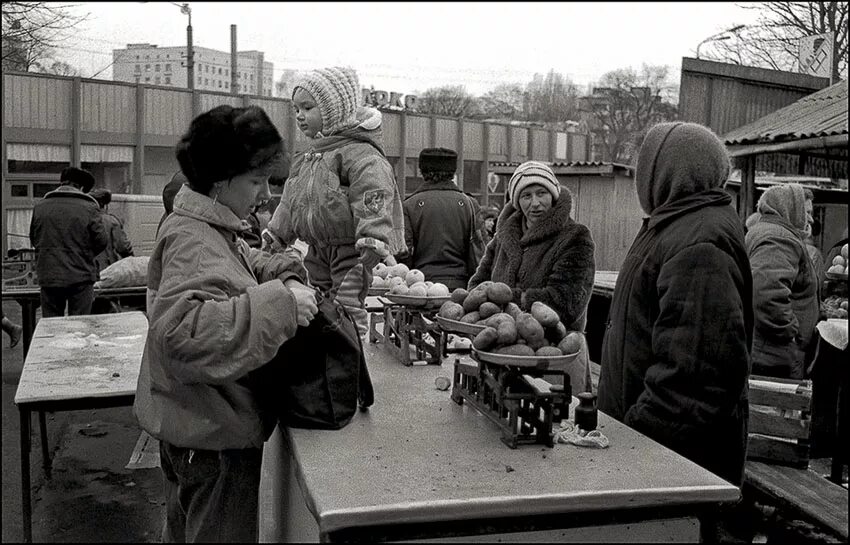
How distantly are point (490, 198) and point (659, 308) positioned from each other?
2855 centimetres

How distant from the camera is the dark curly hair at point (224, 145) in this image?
6.90 feet

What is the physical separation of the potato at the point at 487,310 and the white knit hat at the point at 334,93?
1418 millimetres

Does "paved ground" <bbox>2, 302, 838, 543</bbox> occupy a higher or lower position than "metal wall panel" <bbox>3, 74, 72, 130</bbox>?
lower

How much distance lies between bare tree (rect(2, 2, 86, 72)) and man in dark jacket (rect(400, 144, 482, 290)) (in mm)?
2724

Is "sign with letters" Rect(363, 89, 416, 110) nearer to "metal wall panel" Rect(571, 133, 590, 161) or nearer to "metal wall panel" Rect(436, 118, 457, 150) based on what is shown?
"metal wall panel" Rect(436, 118, 457, 150)

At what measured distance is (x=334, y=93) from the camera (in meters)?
3.48

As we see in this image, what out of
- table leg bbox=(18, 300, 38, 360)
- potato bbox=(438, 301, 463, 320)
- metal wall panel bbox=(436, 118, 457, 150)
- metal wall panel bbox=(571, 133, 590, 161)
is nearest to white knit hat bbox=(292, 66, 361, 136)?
potato bbox=(438, 301, 463, 320)

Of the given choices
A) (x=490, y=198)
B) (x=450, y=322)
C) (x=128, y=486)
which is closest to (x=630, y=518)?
(x=450, y=322)

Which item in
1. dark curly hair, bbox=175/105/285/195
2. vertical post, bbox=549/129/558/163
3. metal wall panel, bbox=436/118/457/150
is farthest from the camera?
vertical post, bbox=549/129/558/163

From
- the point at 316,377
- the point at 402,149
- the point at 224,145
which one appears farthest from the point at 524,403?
the point at 402,149

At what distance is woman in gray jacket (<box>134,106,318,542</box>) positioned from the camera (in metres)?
1.96

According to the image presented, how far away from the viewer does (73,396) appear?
3.71m

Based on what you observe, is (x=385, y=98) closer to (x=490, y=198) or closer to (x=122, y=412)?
(x=490, y=198)

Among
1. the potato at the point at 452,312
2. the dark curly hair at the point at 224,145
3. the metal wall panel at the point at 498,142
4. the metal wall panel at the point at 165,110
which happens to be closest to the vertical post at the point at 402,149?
the metal wall panel at the point at 498,142
